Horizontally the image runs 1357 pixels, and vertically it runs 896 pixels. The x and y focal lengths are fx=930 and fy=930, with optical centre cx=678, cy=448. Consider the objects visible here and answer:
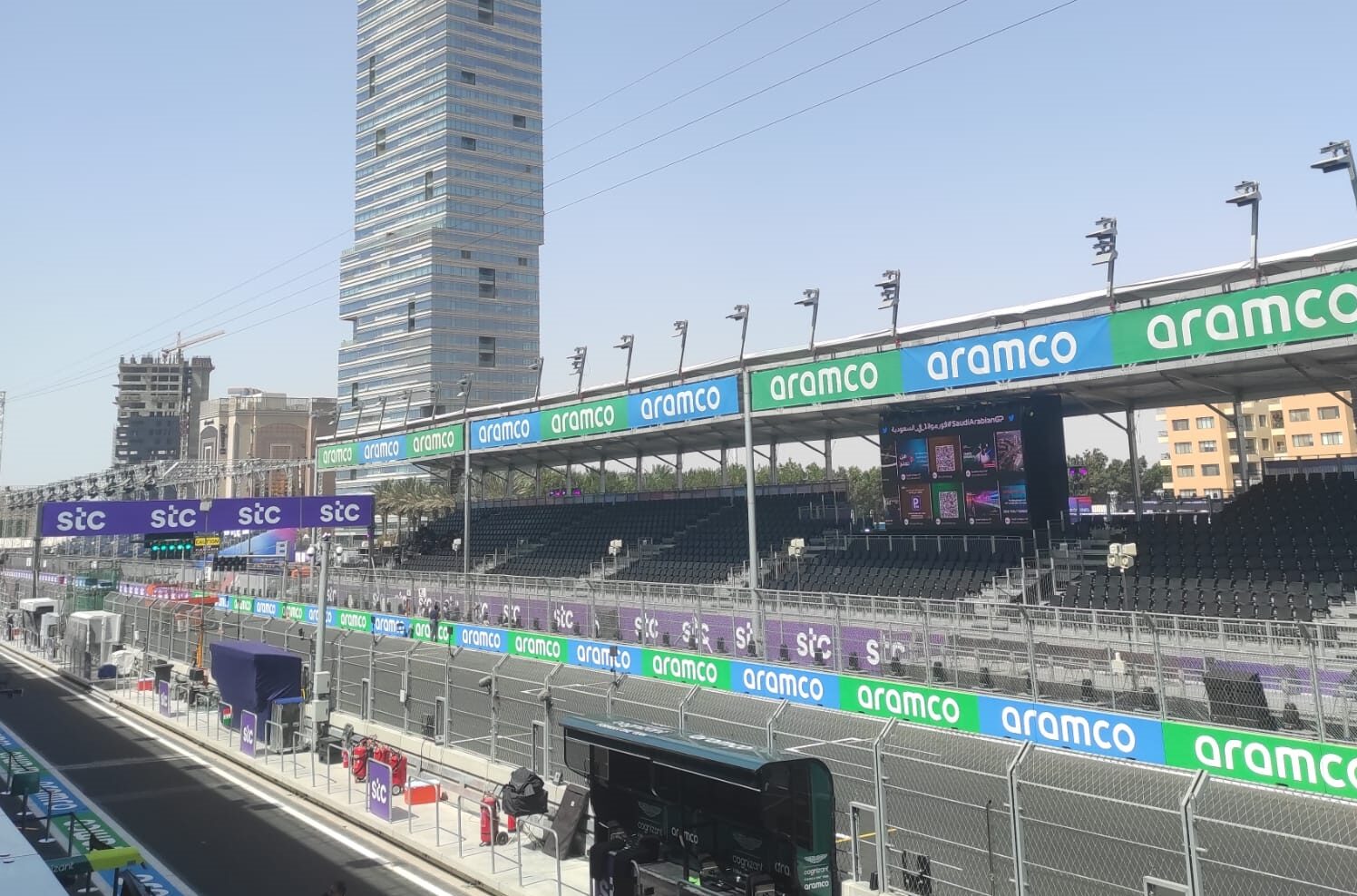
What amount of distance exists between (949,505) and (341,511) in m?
22.7

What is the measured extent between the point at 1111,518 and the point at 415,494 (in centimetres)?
5990

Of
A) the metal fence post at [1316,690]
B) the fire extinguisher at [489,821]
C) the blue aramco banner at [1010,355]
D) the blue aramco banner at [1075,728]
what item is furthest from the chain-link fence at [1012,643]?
the fire extinguisher at [489,821]

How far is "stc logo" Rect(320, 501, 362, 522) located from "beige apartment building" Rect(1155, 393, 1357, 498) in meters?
78.0

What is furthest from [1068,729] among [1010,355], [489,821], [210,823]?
[210,823]

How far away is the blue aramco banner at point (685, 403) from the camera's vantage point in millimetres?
35125

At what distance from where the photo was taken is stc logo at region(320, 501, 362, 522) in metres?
35.2

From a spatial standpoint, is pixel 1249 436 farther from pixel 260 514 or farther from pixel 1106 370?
pixel 260 514

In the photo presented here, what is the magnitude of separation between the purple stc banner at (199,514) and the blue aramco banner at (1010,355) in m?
21.1

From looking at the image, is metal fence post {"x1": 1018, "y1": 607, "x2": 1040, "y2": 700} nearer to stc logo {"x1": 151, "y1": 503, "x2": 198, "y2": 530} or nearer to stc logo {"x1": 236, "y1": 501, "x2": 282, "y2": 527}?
stc logo {"x1": 236, "y1": 501, "x2": 282, "y2": 527}

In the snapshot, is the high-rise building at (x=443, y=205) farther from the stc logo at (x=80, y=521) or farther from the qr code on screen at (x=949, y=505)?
the qr code on screen at (x=949, y=505)

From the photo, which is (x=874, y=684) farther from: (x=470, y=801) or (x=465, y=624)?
(x=465, y=624)

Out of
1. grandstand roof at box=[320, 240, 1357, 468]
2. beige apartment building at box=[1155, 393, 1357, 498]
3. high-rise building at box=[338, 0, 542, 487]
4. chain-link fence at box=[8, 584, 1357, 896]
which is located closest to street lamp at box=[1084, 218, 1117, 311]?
grandstand roof at box=[320, 240, 1357, 468]

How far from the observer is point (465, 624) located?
31.4 m

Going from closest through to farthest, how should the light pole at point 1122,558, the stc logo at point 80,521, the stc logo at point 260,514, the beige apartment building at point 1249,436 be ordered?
1. the light pole at point 1122,558
2. the stc logo at point 80,521
3. the stc logo at point 260,514
4. the beige apartment building at point 1249,436
